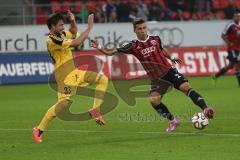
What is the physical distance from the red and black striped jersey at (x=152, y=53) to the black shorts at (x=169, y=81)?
10 centimetres

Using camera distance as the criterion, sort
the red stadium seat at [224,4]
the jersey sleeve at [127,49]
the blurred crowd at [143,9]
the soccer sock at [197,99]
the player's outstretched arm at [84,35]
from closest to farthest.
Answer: the player's outstretched arm at [84,35] → the soccer sock at [197,99] → the jersey sleeve at [127,49] → the blurred crowd at [143,9] → the red stadium seat at [224,4]

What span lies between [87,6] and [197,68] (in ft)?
19.2

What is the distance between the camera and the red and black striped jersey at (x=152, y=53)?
1403cm

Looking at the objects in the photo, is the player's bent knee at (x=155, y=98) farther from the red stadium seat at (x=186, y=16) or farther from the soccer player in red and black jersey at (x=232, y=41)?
the red stadium seat at (x=186, y=16)

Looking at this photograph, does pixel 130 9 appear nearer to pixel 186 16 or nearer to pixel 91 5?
pixel 91 5

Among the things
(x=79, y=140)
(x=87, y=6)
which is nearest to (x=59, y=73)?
(x=79, y=140)

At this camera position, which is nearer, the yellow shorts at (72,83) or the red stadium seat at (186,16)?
the yellow shorts at (72,83)

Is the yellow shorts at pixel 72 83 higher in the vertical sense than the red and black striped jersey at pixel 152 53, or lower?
lower

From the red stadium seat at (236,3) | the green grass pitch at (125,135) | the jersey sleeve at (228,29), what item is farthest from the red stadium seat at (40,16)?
the green grass pitch at (125,135)

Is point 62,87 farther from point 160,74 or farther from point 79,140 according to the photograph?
point 160,74

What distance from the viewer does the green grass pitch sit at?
37.1ft

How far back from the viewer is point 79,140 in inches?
516

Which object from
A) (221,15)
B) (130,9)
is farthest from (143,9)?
(221,15)

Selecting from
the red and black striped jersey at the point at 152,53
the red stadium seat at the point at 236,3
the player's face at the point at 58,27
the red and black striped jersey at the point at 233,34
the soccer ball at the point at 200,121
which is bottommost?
the red stadium seat at the point at 236,3
